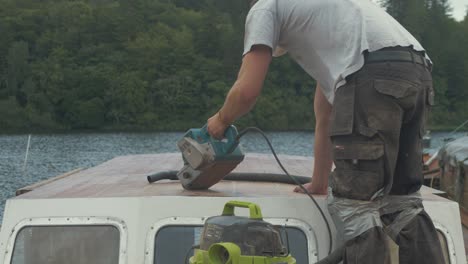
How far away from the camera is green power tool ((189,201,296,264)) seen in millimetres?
3029

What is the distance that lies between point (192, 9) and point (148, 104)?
20.2 m

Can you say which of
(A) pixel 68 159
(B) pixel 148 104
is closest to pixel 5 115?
(B) pixel 148 104

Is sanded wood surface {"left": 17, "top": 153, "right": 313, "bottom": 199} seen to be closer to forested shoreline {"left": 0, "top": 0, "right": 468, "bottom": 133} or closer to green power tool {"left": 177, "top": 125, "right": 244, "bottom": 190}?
green power tool {"left": 177, "top": 125, "right": 244, "bottom": 190}

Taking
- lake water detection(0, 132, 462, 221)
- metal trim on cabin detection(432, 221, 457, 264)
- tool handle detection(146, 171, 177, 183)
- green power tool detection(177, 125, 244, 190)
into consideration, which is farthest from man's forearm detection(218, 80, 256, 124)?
lake water detection(0, 132, 462, 221)

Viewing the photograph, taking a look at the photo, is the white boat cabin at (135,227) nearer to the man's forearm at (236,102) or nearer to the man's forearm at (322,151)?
the man's forearm at (322,151)

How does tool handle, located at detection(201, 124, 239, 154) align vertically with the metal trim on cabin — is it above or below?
above

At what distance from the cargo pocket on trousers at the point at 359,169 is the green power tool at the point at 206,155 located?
639mm

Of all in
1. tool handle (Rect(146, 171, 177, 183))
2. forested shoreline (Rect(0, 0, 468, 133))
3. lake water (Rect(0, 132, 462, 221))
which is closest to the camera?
tool handle (Rect(146, 171, 177, 183))

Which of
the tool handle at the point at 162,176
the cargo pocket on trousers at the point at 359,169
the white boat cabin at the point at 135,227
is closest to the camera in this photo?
the cargo pocket on trousers at the point at 359,169

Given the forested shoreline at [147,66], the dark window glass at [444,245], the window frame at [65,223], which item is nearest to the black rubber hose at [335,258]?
the dark window glass at [444,245]

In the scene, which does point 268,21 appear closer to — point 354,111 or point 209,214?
point 354,111

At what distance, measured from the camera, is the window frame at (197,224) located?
363 cm

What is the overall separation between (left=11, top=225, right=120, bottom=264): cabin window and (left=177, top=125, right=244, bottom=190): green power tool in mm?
563

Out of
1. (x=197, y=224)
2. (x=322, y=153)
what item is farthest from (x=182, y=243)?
(x=322, y=153)
